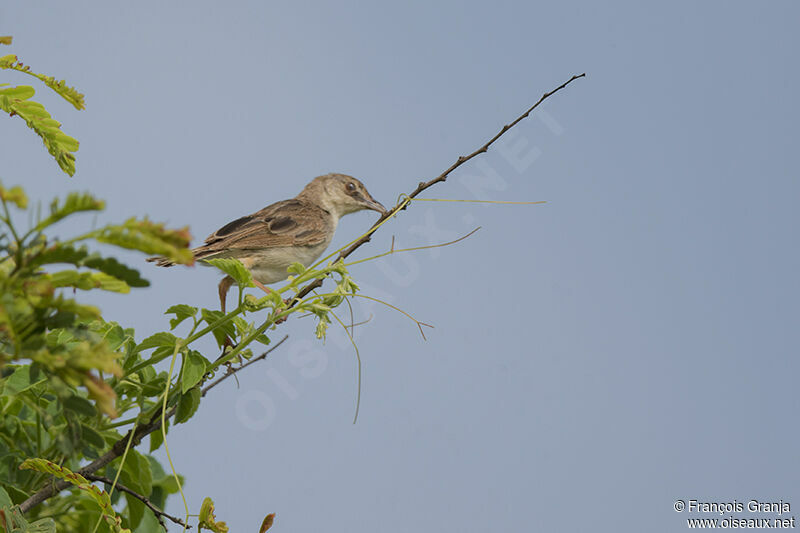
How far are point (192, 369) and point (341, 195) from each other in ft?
14.4

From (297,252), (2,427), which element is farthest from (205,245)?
(2,427)

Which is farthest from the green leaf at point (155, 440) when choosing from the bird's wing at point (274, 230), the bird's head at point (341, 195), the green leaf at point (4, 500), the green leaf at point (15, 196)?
the bird's head at point (341, 195)

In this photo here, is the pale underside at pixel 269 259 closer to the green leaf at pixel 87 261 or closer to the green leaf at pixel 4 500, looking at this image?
the green leaf at pixel 4 500

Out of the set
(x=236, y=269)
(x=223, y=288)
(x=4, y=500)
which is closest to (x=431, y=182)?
(x=236, y=269)

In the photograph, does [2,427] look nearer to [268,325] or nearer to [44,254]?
[268,325]

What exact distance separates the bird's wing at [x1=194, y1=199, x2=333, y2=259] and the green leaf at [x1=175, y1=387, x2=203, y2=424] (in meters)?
2.43

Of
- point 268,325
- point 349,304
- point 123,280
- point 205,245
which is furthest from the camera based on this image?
point 205,245

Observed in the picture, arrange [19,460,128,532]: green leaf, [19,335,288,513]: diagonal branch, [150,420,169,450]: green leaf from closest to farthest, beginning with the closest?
[19,460,128,532]: green leaf
[19,335,288,513]: diagonal branch
[150,420,169,450]: green leaf

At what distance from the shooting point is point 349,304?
322 centimetres

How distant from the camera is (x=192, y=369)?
3035 millimetres

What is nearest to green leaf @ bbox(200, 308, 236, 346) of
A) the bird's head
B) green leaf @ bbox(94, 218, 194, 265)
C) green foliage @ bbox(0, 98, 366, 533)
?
green foliage @ bbox(0, 98, 366, 533)

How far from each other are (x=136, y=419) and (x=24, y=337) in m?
1.61

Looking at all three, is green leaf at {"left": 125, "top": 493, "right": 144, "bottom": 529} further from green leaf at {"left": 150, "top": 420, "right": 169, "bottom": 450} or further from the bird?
the bird

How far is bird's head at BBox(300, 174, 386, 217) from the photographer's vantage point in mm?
7254
